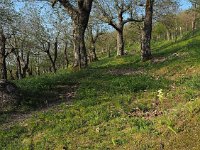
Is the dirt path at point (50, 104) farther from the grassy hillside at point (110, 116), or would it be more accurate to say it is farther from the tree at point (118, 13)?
the tree at point (118, 13)

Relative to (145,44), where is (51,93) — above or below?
below

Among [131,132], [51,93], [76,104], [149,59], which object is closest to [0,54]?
[149,59]

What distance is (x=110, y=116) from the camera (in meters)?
14.0

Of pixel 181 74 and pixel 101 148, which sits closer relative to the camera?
pixel 101 148

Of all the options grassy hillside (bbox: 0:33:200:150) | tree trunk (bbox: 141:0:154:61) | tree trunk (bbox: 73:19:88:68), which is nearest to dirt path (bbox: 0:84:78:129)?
grassy hillside (bbox: 0:33:200:150)

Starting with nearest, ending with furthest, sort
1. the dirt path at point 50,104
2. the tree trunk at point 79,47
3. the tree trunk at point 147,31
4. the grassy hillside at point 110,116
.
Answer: the grassy hillside at point 110,116
the dirt path at point 50,104
the tree trunk at point 147,31
the tree trunk at point 79,47

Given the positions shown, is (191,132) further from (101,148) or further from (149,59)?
(149,59)

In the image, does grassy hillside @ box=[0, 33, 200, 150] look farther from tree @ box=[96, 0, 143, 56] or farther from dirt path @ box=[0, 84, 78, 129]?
tree @ box=[96, 0, 143, 56]

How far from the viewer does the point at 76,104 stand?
55.8 feet

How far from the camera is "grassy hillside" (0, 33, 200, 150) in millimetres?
10477

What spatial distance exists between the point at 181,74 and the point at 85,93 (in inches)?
235

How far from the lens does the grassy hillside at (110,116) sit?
412 inches

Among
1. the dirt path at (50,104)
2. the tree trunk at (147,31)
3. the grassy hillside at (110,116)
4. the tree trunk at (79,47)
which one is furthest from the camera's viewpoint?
the tree trunk at (79,47)

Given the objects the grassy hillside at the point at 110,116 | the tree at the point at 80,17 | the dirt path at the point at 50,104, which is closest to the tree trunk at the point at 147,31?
the tree at the point at 80,17
